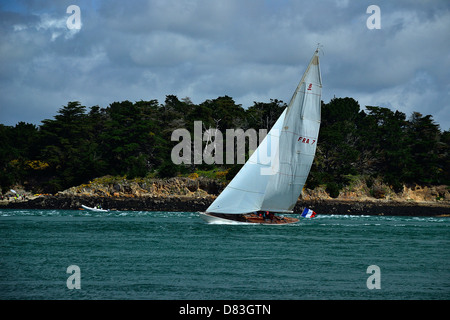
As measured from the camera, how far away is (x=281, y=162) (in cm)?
4853

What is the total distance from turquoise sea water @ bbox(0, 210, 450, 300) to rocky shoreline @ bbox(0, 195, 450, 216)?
A: 30.3m

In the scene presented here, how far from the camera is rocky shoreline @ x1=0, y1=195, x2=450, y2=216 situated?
Result: 83.9 m

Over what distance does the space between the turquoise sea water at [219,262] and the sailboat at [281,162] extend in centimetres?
234

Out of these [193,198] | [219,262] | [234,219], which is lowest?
[219,262]

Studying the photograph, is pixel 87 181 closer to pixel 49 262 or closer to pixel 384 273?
pixel 49 262

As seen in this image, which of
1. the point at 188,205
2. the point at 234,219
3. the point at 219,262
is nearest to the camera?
the point at 219,262

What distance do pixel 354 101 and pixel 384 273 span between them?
7836cm

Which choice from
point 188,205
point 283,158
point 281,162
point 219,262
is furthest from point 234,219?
point 188,205

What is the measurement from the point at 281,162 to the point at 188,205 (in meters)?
37.5

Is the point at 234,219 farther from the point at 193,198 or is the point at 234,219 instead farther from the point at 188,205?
the point at 193,198

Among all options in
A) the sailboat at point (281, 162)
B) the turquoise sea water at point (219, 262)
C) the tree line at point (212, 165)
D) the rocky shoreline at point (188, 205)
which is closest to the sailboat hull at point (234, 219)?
the sailboat at point (281, 162)

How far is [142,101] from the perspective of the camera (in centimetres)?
11031

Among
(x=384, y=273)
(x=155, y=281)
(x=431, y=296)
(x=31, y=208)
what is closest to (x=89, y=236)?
(x=155, y=281)
